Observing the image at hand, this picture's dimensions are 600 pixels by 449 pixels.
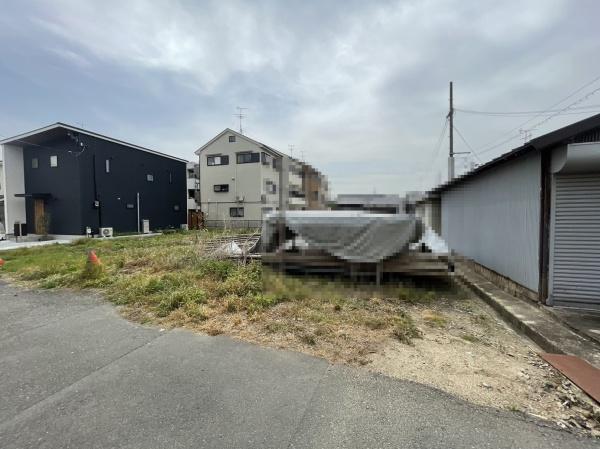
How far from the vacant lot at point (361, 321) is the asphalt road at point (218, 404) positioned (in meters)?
0.27

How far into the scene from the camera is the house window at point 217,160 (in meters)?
22.6

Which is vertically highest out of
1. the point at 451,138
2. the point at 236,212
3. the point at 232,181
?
the point at 451,138

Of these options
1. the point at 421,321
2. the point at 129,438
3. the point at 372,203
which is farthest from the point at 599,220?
the point at 129,438

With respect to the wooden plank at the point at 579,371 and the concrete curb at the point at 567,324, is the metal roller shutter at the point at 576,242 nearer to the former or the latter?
the concrete curb at the point at 567,324

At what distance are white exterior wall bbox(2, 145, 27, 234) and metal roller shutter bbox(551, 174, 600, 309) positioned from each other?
21.3 m

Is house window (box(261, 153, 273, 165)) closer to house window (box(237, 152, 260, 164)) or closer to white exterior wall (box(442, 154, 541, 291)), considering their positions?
house window (box(237, 152, 260, 164))

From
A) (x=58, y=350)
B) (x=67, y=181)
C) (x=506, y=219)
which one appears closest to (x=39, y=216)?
(x=67, y=181)

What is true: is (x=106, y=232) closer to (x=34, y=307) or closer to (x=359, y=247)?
(x=34, y=307)

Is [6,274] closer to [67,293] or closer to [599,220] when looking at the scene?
[67,293]

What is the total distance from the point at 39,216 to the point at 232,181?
36.6 ft

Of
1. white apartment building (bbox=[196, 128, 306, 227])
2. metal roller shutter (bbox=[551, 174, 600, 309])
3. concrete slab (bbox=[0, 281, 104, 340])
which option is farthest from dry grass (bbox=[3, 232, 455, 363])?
white apartment building (bbox=[196, 128, 306, 227])

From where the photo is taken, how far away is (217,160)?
2284 centimetres

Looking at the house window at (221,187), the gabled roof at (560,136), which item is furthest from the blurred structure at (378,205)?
the house window at (221,187)

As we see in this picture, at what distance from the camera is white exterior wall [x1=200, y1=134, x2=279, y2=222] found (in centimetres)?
2180
